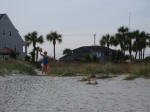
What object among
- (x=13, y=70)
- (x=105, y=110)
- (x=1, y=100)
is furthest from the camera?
(x=13, y=70)

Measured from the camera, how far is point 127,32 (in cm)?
5234

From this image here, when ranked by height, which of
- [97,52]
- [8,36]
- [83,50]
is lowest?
[97,52]

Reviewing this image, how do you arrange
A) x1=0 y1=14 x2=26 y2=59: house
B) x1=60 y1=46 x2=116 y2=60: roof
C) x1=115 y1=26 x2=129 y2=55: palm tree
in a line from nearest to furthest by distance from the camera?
1. x1=0 y1=14 x2=26 y2=59: house
2. x1=115 y1=26 x2=129 y2=55: palm tree
3. x1=60 y1=46 x2=116 y2=60: roof

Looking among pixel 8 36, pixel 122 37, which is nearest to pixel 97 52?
pixel 122 37

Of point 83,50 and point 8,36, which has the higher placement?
point 8,36

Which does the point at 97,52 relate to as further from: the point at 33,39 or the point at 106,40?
the point at 33,39

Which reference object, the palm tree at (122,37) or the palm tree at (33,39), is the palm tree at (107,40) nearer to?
the palm tree at (122,37)

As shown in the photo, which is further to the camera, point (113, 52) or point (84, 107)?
point (113, 52)

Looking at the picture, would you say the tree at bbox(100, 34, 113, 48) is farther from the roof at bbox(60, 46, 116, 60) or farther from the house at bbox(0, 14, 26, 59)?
the house at bbox(0, 14, 26, 59)

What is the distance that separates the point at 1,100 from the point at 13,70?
987cm

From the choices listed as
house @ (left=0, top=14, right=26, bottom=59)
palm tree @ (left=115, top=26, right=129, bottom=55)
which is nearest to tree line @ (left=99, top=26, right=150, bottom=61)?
palm tree @ (left=115, top=26, right=129, bottom=55)

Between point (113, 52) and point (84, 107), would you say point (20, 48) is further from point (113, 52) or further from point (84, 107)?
point (84, 107)

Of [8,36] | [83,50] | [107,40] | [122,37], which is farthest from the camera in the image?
[83,50]

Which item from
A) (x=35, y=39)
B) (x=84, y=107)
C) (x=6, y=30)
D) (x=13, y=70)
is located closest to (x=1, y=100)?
(x=84, y=107)
